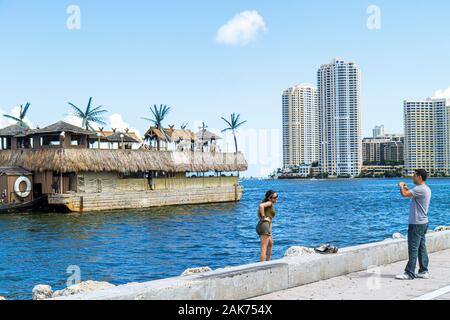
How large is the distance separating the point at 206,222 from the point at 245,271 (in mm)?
34371

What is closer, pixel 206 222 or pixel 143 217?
pixel 206 222

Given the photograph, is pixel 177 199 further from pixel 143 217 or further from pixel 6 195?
pixel 6 195

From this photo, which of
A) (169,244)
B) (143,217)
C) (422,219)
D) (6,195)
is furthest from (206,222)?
(422,219)

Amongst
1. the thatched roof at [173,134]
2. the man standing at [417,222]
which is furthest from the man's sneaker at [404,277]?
the thatched roof at [173,134]

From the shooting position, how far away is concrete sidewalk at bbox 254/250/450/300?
7988 millimetres

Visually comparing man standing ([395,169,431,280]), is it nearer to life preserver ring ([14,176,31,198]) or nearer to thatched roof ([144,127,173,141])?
life preserver ring ([14,176,31,198])

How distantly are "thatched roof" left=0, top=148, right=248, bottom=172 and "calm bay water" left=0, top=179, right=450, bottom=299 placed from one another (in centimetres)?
457

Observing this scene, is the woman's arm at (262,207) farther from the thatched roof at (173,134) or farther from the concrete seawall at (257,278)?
the thatched roof at (173,134)

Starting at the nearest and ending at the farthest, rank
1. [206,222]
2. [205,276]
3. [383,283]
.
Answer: [205,276], [383,283], [206,222]

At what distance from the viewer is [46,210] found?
49625mm

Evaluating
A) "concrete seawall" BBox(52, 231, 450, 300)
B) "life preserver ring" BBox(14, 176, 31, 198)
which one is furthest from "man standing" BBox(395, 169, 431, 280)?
"life preserver ring" BBox(14, 176, 31, 198)

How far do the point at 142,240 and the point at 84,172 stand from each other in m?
21.4

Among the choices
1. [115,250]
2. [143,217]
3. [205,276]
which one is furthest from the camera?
[143,217]
